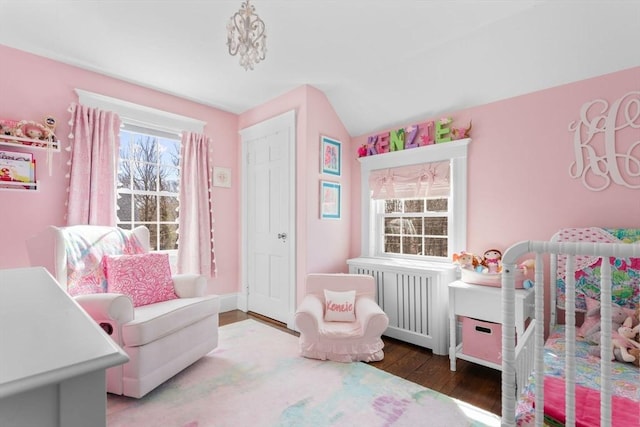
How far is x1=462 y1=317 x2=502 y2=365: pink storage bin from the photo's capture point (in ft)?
7.06

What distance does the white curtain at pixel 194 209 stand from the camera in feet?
11.0

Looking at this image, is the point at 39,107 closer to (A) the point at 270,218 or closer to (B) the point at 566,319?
(A) the point at 270,218

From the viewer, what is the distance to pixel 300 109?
3.12 m

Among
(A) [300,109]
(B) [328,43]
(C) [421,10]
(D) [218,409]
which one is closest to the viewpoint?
Answer: (D) [218,409]

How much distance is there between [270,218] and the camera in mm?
3471

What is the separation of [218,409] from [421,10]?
2.83m

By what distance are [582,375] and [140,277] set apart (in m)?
2.71

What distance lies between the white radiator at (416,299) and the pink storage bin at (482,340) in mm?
280

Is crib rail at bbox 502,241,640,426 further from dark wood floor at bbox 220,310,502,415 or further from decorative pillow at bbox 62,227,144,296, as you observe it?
decorative pillow at bbox 62,227,144,296

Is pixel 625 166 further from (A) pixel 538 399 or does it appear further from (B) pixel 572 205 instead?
(A) pixel 538 399

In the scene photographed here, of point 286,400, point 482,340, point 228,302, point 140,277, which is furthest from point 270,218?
point 482,340

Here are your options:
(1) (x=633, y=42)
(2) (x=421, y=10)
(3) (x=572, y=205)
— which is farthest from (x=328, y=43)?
(3) (x=572, y=205)

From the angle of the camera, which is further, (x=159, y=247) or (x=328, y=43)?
(x=159, y=247)

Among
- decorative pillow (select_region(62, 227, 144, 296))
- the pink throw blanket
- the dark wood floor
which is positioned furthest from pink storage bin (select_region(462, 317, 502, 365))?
decorative pillow (select_region(62, 227, 144, 296))
